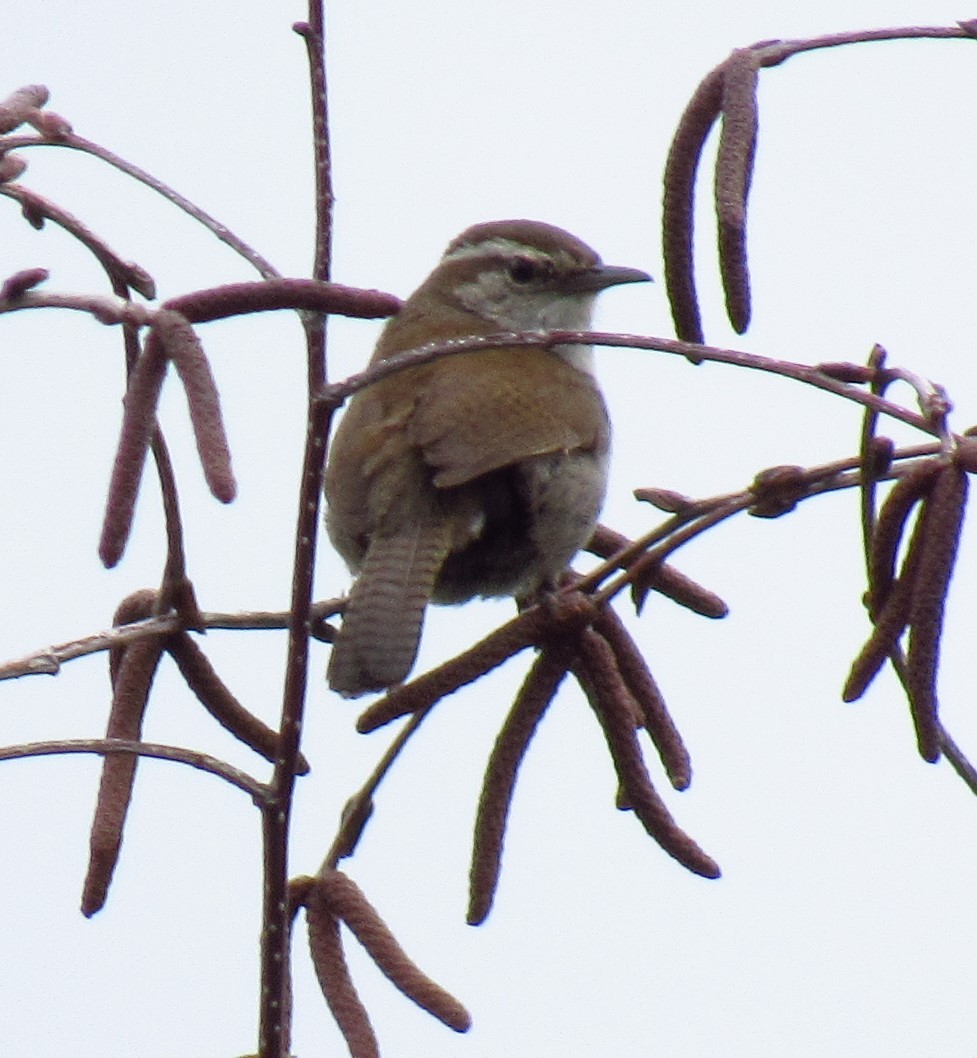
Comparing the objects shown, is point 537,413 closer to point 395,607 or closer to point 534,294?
point 395,607

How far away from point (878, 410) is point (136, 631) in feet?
3.69

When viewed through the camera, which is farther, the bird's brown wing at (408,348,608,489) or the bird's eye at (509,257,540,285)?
the bird's eye at (509,257,540,285)

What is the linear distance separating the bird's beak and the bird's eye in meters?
0.13

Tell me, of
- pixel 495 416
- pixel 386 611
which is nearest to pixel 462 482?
pixel 495 416

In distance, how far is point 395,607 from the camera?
137 inches

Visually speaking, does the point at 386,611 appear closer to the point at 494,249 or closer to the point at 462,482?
the point at 462,482

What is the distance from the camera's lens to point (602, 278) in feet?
17.4

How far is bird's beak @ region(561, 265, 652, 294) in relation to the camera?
5.28 m

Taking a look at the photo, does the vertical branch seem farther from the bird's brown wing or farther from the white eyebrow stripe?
the white eyebrow stripe

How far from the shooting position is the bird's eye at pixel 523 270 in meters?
5.40

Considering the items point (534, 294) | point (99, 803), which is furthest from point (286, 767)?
point (534, 294)

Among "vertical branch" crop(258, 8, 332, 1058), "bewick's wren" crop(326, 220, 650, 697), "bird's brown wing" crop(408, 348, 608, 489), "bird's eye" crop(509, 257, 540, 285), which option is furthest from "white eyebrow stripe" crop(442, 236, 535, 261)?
"vertical branch" crop(258, 8, 332, 1058)

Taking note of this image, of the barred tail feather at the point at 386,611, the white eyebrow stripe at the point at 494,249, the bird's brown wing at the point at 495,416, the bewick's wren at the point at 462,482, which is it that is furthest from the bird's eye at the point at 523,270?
the barred tail feather at the point at 386,611

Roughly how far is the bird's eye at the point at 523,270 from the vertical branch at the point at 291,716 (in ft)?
10.4
